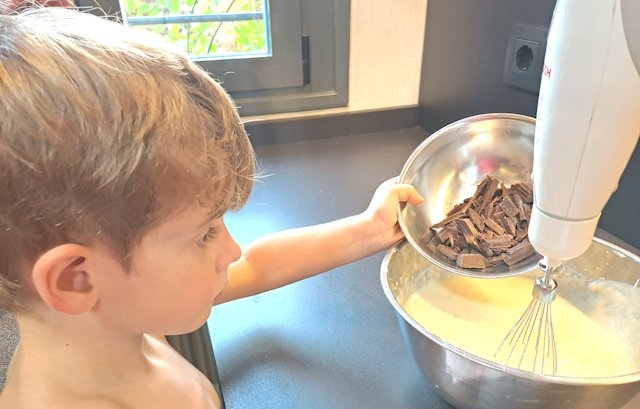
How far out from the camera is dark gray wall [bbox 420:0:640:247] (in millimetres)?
747

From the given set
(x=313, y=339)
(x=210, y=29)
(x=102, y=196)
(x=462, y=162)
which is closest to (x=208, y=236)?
(x=102, y=196)

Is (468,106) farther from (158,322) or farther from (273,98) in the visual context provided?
(158,322)

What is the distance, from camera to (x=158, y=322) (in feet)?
1.44

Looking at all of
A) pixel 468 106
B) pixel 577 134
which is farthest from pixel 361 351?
pixel 468 106

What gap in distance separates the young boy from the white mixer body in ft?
0.73

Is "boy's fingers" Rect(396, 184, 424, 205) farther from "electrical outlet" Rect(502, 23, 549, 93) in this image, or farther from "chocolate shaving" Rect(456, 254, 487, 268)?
"electrical outlet" Rect(502, 23, 549, 93)

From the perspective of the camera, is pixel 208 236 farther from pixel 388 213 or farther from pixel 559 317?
pixel 559 317

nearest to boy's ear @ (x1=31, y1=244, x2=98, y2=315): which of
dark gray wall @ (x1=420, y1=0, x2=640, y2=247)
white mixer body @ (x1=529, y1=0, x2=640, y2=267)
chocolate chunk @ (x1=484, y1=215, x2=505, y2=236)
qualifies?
white mixer body @ (x1=529, y1=0, x2=640, y2=267)

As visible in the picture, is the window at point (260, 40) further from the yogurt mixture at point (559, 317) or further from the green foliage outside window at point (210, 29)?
the yogurt mixture at point (559, 317)

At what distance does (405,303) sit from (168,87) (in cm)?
40

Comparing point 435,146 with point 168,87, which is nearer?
point 168,87

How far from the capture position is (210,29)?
106 centimetres

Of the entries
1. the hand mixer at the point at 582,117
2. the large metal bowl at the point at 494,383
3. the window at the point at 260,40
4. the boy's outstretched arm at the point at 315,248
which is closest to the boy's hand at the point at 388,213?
the boy's outstretched arm at the point at 315,248

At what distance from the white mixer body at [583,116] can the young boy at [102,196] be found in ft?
0.73
